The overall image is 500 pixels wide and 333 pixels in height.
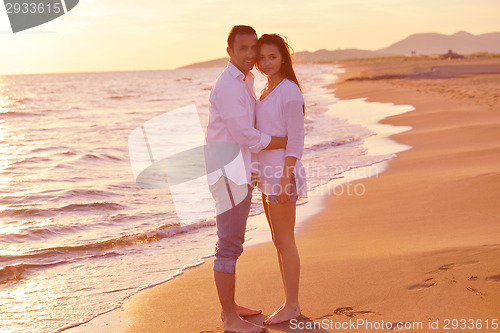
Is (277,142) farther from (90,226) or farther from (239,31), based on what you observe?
(90,226)

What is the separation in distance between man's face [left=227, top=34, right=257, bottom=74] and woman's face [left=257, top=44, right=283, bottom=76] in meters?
0.08

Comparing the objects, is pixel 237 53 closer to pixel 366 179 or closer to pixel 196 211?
pixel 196 211

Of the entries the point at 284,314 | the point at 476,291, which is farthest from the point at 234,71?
the point at 476,291

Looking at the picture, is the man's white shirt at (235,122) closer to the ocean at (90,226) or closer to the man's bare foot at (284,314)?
the man's bare foot at (284,314)

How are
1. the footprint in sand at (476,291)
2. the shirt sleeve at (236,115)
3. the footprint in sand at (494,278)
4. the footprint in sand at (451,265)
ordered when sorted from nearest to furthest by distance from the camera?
the shirt sleeve at (236,115) < the footprint in sand at (476,291) < the footprint in sand at (494,278) < the footprint in sand at (451,265)

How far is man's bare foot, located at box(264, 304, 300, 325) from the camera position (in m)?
3.76

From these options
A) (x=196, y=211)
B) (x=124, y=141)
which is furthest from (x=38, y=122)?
(x=196, y=211)

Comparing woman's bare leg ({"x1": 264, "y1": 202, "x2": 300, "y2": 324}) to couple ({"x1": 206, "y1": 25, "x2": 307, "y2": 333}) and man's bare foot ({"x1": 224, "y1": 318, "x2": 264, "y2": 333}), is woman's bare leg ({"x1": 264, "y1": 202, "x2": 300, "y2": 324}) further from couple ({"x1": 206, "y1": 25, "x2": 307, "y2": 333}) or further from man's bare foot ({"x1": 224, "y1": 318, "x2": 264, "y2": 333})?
man's bare foot ({"x1": 224, "y1": 318, "x2": 264, "y2": 333})

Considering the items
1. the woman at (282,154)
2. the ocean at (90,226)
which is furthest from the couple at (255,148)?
the ocean at (90,226)

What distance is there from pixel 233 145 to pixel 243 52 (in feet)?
2.10

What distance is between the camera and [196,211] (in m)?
7.64

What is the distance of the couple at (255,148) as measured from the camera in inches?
138

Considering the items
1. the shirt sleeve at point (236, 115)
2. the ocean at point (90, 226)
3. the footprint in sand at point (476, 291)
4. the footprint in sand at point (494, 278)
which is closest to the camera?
the shirt sleeve at point (236, 115)

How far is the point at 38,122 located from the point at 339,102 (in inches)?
565
